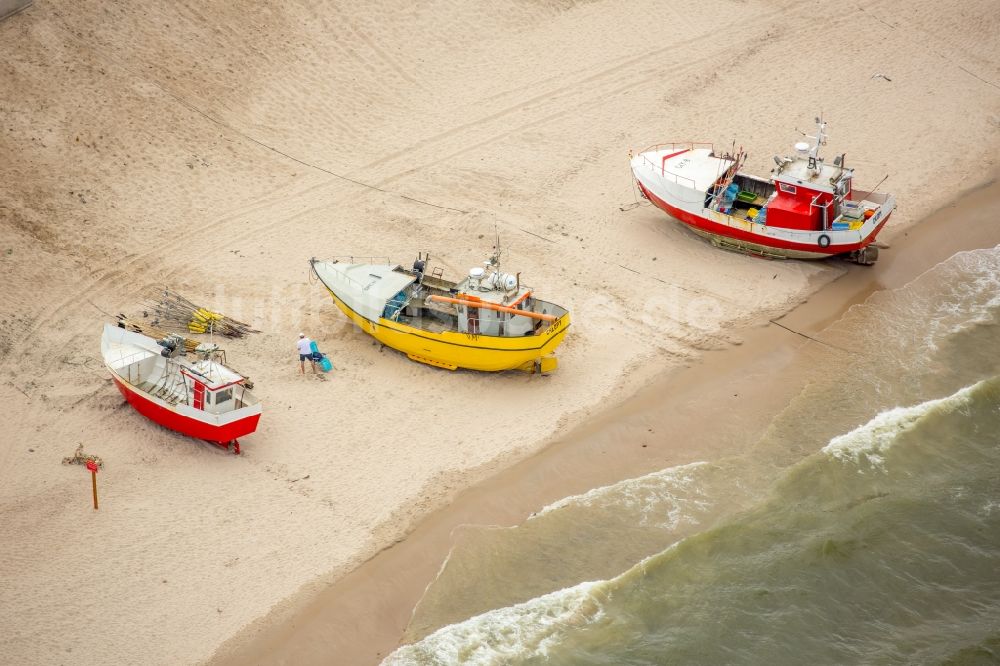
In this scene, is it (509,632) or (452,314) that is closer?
(509,632)

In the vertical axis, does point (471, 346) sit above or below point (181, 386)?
above

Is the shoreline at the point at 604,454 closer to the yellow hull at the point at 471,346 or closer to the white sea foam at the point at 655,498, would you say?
the white sea foam at the point at 655,498

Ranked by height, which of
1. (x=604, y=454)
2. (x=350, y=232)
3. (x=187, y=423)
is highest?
(x=350, y=232)

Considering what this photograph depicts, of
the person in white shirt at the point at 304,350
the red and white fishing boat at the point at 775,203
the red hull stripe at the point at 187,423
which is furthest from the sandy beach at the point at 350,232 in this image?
the red and white fishing boat at the point at 775,203

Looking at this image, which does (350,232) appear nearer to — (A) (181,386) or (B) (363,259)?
(B) (363,259)

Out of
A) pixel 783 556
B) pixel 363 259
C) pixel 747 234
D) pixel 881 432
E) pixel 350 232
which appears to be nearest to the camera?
pixel 783 556

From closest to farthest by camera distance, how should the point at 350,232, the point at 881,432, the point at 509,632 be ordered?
the point at 509,632 → the point at 881,432 → the point at 350,232

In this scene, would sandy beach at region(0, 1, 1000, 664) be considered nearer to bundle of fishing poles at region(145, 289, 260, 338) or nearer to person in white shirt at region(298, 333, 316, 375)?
person in white shirt at region(298, 333, 316, 375)

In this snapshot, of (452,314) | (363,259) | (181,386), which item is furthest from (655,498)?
(363,259)
